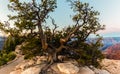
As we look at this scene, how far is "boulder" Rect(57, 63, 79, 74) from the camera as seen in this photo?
10.4m

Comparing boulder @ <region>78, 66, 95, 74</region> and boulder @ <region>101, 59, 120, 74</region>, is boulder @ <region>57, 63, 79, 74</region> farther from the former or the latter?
boulder @ <region>101, 59, 120, 74</region>

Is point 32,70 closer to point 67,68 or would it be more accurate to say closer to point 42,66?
point 42,66

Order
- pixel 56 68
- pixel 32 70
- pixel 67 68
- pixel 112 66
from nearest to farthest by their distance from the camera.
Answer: pixel 67 68 → pixel 32 70 → pixel 56 68 → pixel 112 66

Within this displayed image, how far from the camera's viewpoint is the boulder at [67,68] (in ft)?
34.3

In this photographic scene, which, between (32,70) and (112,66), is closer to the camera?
(32,70)

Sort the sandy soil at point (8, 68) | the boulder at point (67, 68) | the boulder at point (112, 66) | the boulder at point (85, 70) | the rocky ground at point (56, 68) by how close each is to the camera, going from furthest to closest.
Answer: the boulder at point (112, 66) → the sandy soil at point (8, 68) → the boulder at point (85, 70) → the rocky ground at point (56, 68) → the boulder at point (67, 68)

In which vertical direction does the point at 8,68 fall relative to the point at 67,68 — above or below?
below

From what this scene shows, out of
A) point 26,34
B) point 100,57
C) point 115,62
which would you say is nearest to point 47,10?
point 26,34

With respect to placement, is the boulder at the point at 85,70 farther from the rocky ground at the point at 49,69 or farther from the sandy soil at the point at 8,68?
the sandy soil at the point at 8,68

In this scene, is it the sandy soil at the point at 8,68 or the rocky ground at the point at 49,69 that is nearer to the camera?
the rocky ground at the point at 49,69

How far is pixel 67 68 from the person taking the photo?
10.5 m

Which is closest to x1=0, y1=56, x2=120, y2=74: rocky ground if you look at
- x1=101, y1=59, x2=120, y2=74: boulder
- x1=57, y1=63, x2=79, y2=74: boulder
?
x1=57, y1=63, x2=79, y2=74: boulder

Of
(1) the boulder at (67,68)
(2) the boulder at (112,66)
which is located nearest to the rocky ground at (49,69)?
(1) the boulder at (67,68)

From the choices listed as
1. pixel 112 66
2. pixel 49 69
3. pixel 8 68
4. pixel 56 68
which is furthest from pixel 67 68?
pixel 112 66
